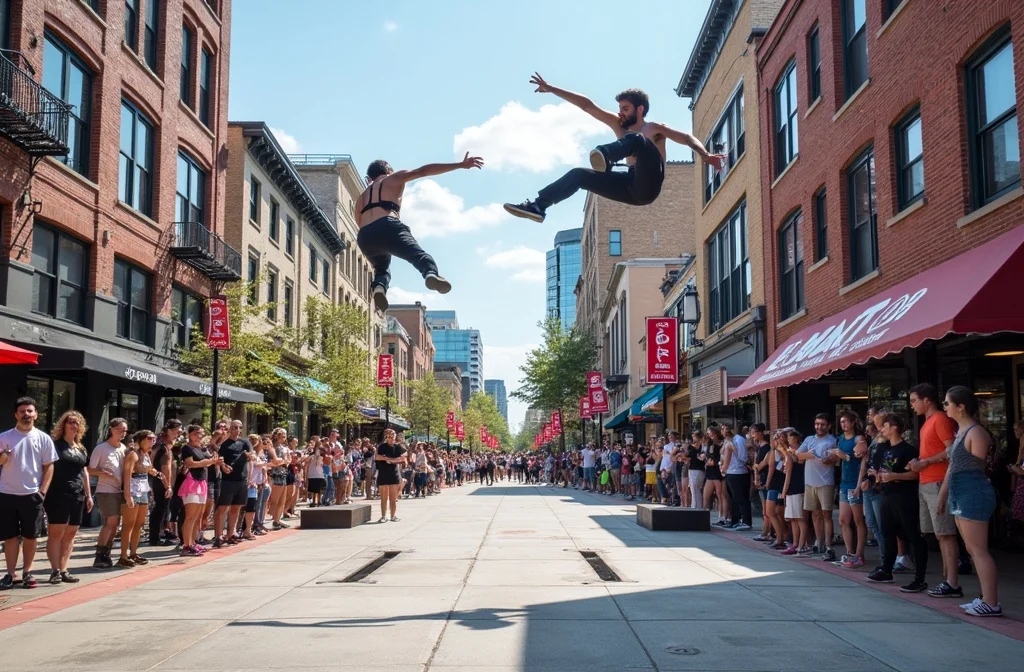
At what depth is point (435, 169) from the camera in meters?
8.41

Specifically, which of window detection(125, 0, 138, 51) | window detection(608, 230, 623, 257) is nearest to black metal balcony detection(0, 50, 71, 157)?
window detection(125, 0, 138, 51)

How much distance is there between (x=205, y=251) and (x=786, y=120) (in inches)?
592

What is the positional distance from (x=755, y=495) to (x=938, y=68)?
1101 centimetres

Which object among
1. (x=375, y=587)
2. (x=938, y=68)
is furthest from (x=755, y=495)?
(x=375, y=587)

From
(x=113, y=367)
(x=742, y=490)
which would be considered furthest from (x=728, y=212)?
(x=113, y=367)

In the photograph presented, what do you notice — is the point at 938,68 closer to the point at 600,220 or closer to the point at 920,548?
the point at 920,548

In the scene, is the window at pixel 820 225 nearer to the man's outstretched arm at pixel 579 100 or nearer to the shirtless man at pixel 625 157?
the shirtless man at pixel 625 157

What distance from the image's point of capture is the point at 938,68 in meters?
12.3

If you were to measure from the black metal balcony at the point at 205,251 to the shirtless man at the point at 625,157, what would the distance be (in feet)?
57.6

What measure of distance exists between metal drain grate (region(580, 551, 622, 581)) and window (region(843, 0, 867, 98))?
9646 mm

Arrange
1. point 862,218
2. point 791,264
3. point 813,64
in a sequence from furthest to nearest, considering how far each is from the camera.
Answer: point 791,264 → point 813,64 → point 862,218

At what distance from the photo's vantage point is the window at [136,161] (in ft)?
69.5

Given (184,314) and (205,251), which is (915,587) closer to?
(205,251)

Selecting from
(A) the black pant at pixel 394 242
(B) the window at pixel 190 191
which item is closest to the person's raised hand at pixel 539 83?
(A) the black pant at pixel 394 242
